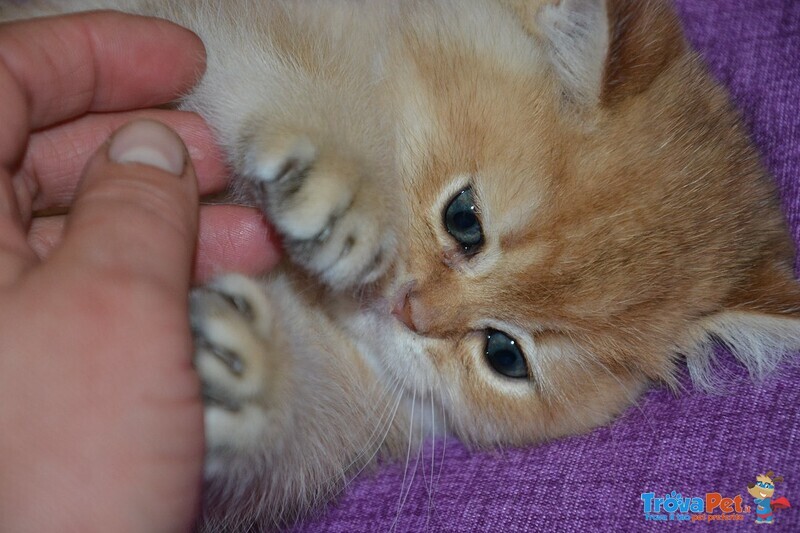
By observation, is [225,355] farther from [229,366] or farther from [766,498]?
[766,498]

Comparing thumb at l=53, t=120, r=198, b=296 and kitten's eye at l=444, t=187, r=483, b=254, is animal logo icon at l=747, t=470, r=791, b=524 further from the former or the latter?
thumb at l=53, t=120, r=198, b=296

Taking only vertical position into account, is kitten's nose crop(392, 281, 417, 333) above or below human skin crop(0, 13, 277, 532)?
below

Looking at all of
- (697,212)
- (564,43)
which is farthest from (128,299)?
(697,212)

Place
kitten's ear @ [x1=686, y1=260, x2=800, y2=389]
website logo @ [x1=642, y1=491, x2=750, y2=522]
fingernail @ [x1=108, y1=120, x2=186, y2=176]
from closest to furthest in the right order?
1. fingernail @ [x1=108, y1=120, x2=186, y2=176]
2. website logo @ [x1=642, y1=491, x2=750, y2=522]
3. kitten's ear @ [x1=686, y1=260, x2=800, y2=389]

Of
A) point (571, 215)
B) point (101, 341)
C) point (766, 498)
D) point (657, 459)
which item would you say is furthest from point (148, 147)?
point (766, 498)

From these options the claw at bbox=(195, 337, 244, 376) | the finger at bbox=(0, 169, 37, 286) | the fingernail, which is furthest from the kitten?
the finger at bbox=(0, 169, 37, 286)

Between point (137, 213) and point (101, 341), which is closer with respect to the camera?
point (101, 341)
